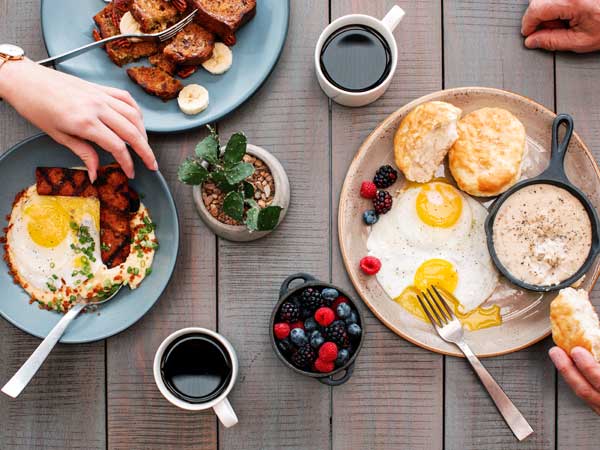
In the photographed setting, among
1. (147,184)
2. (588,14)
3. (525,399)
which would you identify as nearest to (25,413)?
(147,184)

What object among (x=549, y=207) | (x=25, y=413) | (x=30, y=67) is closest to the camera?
(x=30, y=67)

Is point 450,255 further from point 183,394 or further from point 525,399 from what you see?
point 183,394

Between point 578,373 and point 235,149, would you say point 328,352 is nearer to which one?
point 235,149

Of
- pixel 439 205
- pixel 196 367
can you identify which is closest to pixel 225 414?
pixel 196 367

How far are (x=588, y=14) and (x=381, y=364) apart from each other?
115 centimetres

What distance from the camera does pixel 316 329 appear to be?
1619 mm

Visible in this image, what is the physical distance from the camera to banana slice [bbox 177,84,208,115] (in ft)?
5.59

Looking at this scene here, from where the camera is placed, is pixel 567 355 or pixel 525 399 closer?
pixel 567 355

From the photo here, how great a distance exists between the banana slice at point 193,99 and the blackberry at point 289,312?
59cm

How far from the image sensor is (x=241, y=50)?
5.73ft

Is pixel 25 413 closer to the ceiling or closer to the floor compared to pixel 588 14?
closer to the floor

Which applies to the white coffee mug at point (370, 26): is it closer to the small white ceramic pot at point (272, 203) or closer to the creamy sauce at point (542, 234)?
the small white ceramic pot at point (272, 203)

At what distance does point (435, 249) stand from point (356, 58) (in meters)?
0.58

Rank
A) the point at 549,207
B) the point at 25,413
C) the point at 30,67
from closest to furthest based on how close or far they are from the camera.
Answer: the point at 30,67 < the point at 549,207 < the point at 25,413
